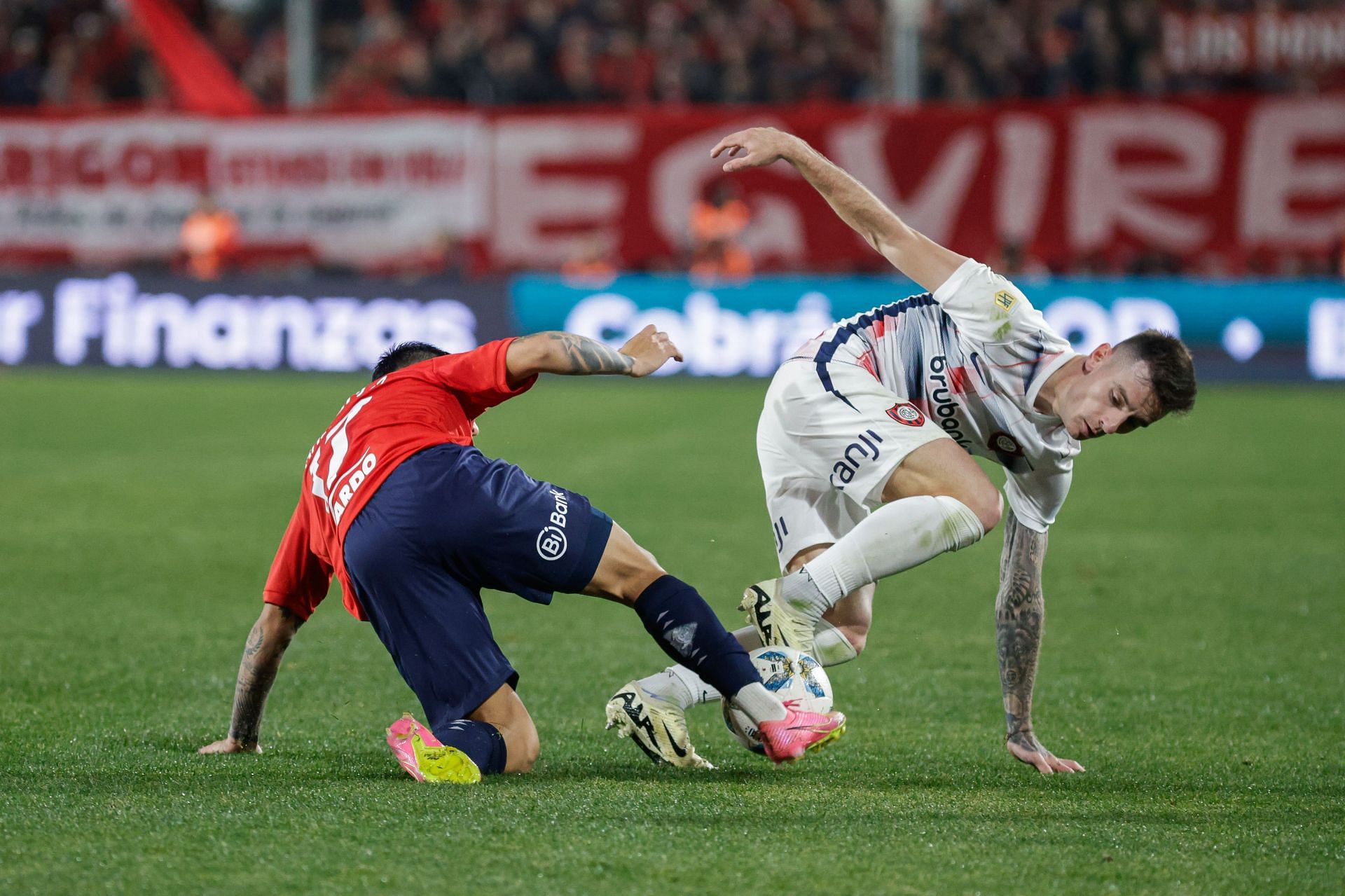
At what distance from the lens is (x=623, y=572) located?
14.8ft

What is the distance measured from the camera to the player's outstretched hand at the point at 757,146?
15.6 feet

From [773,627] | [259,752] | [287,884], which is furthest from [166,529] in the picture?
[287,884]

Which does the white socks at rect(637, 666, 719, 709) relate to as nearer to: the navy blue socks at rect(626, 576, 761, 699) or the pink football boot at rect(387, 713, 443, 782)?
the navy blue socks at rect(626, 576, 761, 699)

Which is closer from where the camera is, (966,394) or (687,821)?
(687,821)

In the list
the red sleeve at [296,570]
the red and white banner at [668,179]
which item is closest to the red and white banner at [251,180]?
the red and white banner at [668,179]

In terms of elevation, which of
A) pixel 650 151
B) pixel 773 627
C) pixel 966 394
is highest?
pixel 650 151

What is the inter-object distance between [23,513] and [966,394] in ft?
23.0

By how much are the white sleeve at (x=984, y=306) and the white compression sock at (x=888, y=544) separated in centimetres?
51

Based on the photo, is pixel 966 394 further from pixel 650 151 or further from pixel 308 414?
pixel 650 151

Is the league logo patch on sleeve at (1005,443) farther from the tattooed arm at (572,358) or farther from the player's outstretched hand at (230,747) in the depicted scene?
the player's outstretched hand at (230,747)

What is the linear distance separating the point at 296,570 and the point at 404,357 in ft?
2.42

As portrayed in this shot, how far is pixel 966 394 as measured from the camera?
4.88m

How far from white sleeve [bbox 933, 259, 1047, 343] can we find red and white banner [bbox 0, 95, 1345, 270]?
49.8 ft

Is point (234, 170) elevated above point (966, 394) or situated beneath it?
elevated above
